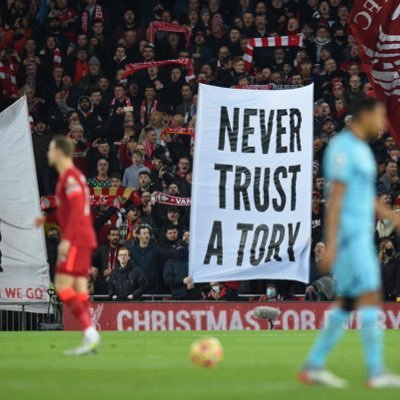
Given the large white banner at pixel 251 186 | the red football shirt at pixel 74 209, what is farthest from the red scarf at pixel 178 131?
the red football shirt at pixel 74 209

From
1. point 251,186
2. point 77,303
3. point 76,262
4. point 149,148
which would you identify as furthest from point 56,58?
point 76,262

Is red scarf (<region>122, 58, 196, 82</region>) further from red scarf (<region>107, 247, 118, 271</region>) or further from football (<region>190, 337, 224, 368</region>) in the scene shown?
football (<region>190, 337, 224, 368</region>)

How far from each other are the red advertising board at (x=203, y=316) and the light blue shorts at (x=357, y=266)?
452 inches

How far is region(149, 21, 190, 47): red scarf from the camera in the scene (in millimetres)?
27672

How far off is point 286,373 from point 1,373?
2432 millimetres

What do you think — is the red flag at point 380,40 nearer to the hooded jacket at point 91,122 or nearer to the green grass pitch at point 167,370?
the green grass pitch at point 167,370

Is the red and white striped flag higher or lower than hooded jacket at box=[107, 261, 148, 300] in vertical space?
higher

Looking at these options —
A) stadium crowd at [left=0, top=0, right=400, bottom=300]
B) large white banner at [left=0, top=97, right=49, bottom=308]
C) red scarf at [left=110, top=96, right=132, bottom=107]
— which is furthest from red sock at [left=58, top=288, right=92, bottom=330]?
red scarf at [left=110, top=96, right=132, bottom=107]

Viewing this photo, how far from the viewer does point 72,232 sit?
42.4 ft

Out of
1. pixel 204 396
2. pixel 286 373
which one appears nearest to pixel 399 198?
pixel 286 373

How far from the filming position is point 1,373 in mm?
11602

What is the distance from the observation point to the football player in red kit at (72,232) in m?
12.9

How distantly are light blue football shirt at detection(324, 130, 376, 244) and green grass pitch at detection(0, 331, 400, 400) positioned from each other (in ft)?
3.77

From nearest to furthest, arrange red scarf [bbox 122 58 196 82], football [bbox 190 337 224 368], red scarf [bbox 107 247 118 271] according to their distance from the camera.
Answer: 1. football [bbox 190 337 224 368]
2. red scarf [bbox 107 247 118 271]
3. red scarf [bbox 122 58 196 82]
